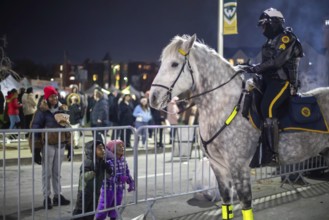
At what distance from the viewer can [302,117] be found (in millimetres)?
4891

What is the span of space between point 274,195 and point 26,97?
10896mm

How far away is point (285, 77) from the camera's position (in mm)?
4844

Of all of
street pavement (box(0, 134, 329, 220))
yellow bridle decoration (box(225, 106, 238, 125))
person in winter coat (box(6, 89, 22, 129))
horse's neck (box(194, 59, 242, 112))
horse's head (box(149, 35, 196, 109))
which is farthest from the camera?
person in winter coat (box(6, 89, 22, 129))

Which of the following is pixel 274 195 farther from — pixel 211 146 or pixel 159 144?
pixel 159 144

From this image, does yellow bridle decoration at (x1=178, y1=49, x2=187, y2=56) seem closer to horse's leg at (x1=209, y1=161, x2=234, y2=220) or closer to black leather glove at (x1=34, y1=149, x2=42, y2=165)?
horse's leg at (x1=209, y1=161, x2=234, y2=220)

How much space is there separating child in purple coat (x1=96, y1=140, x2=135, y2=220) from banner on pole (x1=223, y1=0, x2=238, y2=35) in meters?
7.43

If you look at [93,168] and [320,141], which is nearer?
[320,141]

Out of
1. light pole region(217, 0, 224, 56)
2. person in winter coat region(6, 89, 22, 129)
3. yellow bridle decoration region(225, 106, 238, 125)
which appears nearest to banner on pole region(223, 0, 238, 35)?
light pole region(217, 0, 224, 56)

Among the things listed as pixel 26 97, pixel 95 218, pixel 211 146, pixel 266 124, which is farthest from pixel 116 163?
pixel 26 97

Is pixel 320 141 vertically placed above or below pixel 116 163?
above

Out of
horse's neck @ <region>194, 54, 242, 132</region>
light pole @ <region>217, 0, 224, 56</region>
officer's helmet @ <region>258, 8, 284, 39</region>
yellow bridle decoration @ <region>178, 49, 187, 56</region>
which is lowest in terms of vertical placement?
horse's neck @ <region>194, 54, 242, 132</region>

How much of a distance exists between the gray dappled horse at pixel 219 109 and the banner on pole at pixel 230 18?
7618 millimetres

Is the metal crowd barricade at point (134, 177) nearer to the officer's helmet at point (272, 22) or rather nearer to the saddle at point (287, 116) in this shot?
the saddle at point (287, 116)

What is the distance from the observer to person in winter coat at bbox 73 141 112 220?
559 centimetres
